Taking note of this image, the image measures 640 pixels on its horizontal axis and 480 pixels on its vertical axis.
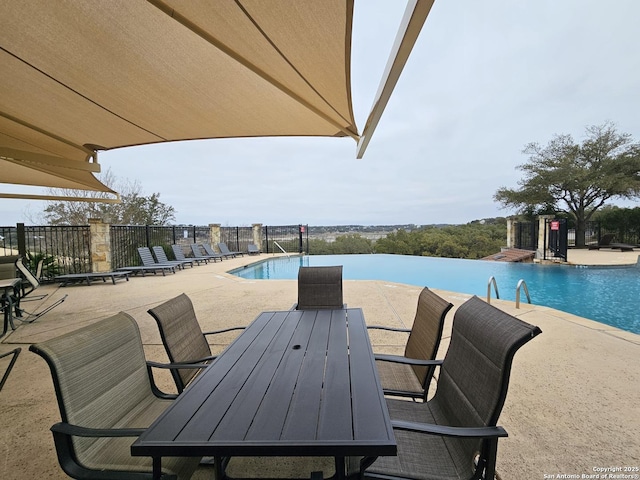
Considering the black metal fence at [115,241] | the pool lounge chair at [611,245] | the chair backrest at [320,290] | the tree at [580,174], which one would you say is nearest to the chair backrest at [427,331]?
the chair backrest at [320,290]

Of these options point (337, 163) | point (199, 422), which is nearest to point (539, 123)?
point (337, 163)

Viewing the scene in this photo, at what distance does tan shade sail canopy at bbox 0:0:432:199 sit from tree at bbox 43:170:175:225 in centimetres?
1150

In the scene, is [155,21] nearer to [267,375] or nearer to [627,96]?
[267,375]

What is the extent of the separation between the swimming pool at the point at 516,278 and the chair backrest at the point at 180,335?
6700 mm

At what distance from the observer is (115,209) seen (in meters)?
14.3

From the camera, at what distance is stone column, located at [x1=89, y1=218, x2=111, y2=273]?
326 inches

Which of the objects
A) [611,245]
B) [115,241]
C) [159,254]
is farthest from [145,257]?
[611,245]

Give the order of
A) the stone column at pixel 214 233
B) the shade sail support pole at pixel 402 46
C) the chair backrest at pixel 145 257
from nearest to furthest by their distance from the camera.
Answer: the shade sail support pole at pixel 402 46, the chair backrest at pixel 145 257, the stone column at pixel 214 233

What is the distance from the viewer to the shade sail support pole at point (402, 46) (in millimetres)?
1430

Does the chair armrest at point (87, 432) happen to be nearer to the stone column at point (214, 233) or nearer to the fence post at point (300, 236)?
Result: the stone column at point (214, 233)

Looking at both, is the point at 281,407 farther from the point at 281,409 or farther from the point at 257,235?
the point at 257,235

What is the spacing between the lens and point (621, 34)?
12227 mm

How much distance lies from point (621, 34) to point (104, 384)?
19.0 metres

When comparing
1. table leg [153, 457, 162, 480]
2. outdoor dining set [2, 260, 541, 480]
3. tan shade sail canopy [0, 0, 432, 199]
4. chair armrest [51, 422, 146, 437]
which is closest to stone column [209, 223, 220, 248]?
tan shade sail canopy [0, 0, 432, 199]
